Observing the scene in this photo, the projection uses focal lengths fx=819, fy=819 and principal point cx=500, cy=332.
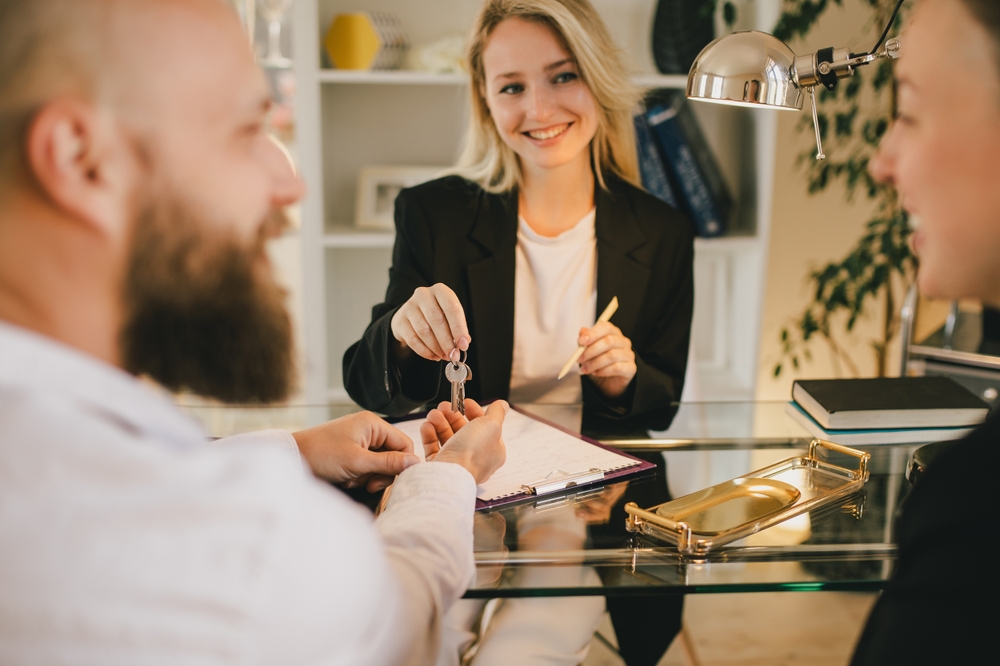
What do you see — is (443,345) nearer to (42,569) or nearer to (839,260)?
(42,569)

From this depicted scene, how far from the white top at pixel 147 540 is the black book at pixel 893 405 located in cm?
97

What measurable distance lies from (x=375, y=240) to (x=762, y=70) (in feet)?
5.29

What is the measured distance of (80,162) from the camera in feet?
2.17

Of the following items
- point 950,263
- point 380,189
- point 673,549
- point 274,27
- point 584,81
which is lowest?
point 673,549

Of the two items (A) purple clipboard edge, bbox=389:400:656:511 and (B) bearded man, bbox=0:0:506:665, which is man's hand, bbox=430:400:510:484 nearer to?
(A) purple clipboard edge, bbox=389:400:656:511

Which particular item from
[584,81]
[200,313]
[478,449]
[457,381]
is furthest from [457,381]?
[584,81]

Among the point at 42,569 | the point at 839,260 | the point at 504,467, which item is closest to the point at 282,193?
the point at 42,569

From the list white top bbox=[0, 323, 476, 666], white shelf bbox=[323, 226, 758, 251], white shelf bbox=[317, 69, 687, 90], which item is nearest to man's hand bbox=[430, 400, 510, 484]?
white top bbox=[0, 323, 476, 666]

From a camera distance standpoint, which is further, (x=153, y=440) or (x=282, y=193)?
(x=282, y=193)

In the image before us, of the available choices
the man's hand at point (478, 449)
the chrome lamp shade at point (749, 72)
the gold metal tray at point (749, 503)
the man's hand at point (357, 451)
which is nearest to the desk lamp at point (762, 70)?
the chrome lamp shade at point (749, 72)

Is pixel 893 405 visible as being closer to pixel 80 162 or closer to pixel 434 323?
pixel 434 323

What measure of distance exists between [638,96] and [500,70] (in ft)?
1.25

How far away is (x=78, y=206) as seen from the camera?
0.66 m

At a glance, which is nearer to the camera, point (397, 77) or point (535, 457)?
point (535, 457)
